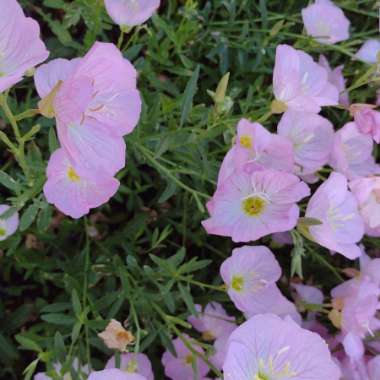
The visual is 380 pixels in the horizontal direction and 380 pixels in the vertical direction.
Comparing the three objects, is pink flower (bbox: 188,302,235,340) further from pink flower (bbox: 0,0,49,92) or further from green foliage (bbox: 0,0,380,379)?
pink flower (bbox: 0,0,49,92)

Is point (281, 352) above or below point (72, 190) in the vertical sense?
below

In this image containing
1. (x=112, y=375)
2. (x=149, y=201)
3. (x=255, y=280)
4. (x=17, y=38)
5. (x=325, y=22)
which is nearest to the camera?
(x=17, y=38)

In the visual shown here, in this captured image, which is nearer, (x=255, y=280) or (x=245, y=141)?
(x=245, y=141)

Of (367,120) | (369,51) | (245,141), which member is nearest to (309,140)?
(367,120)

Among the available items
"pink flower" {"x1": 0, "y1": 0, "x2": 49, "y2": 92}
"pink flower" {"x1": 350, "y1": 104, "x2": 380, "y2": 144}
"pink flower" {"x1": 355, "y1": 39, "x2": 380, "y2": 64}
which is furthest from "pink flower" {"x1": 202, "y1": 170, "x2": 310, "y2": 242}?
"pink flower" {"x1": 355, "y1": 39, "x2": 380, "y2": 64}

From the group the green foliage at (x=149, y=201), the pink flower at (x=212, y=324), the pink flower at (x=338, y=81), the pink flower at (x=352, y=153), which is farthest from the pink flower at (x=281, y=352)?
the pink flower at (x=338, y=81)

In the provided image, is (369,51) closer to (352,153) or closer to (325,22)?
(325,22)

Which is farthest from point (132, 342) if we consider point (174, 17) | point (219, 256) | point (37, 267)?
point (174, 17)
